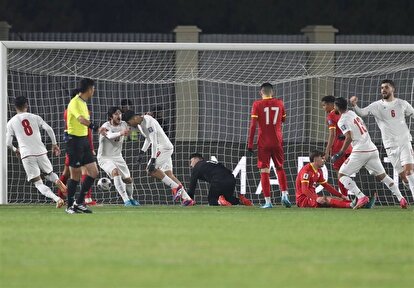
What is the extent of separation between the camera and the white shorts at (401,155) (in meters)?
20.5

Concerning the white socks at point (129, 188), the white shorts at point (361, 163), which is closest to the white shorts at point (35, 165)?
the white socks at point (129, 188)

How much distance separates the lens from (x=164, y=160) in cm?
2253

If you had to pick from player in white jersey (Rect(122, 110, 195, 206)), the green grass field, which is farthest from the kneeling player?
the green grass field

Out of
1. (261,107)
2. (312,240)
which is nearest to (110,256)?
(312,240)

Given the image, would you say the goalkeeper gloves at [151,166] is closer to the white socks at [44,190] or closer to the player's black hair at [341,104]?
the white socks at [44,190]

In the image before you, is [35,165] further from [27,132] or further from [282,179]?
[282,179]

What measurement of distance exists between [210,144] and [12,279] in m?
13.5

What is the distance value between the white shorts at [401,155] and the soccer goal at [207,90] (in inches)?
109

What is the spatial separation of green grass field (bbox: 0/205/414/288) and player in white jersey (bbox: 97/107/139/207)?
391 cm

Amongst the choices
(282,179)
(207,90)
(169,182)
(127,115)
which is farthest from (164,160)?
(207,90)

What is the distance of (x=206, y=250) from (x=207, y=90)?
51.0ft

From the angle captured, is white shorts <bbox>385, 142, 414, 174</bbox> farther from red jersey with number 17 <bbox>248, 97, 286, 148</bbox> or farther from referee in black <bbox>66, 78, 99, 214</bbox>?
referee in black <bbox>66, 78, 99, 214</bbox>

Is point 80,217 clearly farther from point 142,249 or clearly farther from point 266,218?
point 142,249

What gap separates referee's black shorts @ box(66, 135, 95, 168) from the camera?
1822 centimetres
